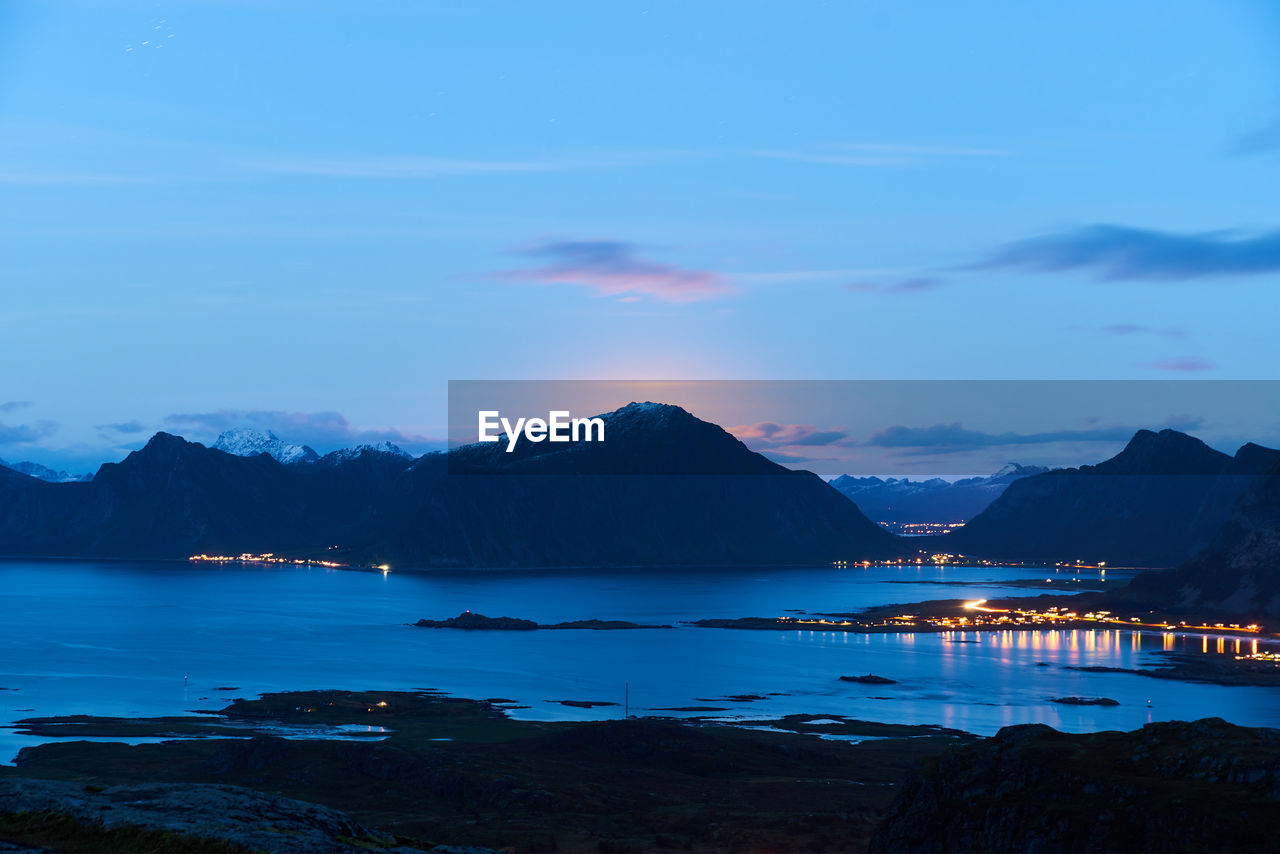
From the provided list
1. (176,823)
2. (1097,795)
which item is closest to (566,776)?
(1097,795)

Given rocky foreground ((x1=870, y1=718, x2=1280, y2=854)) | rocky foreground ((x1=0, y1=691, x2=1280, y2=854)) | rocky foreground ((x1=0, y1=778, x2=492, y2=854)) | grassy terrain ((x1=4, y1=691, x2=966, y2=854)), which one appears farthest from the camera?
grassy terrain ((x1=4, y1=691, x2=966, y2=854))

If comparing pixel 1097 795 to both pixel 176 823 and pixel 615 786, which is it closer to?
pixel 176 823

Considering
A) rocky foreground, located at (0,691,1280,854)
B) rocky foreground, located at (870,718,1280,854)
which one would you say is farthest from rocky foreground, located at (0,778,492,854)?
rocky foreground, located at (870,718,1280,854)

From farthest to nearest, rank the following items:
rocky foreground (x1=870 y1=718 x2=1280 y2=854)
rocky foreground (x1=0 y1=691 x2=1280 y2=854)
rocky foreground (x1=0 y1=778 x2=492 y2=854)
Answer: rocky foreground (x1=870 y1=718 x2=1280 y2=854) < rocky foreground (x1=0 y1=691 x2=1280 y2=854) < rocky foreground (x1=0 y1=778 x2=492 y2=854)

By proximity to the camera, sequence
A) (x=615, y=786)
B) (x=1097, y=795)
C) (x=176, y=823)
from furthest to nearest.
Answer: (x=615, y=786) < (x=1097, y=795) < (x=176, y=823)

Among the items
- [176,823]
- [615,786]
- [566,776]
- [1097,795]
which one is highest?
[176,823]

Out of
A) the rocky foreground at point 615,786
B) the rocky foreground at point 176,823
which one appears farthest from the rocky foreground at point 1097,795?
the rocky foreground at point 176,823

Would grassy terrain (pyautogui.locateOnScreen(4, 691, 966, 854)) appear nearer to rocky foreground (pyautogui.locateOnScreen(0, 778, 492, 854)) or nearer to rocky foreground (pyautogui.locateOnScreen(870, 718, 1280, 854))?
rocky foreground (pyautogui.locateOnScreen(870, 718, 1280, 854))

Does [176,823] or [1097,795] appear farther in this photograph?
[1097,795]

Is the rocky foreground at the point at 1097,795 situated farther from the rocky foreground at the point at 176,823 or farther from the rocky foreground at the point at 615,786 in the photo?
the rocky foreground at the point at 176,823

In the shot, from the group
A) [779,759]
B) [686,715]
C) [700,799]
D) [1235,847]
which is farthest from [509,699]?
[1235,847]
